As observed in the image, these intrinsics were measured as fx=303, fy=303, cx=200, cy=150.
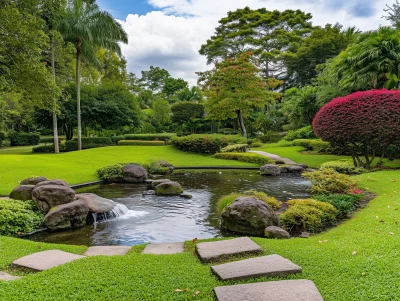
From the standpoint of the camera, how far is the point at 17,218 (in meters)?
6.12

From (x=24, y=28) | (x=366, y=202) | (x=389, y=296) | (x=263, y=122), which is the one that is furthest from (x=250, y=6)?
(x=389, y=296)

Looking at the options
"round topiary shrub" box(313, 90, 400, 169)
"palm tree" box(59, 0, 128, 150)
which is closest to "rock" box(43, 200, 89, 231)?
"round topiary shrub" box(313, 90, 400, 169)

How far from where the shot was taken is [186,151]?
2112 cm

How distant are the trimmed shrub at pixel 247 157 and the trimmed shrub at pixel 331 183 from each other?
22.9 ft

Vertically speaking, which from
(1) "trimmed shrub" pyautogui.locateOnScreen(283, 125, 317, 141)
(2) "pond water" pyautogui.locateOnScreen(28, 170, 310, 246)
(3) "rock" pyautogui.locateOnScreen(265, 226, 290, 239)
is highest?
(1) "trimmed shrub" pyautogui.locateOnScreen(283, 125, 317, 141)

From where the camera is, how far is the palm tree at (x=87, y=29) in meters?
19.3

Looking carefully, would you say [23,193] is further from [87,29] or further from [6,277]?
[87,29]

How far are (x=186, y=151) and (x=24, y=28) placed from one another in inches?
483

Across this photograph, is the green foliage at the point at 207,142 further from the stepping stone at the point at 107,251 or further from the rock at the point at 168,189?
the stepping stone at the point at 107,251

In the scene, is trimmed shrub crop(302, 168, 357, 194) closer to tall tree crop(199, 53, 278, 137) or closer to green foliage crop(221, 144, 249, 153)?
green foliage crop(221, 144, 249, 153)

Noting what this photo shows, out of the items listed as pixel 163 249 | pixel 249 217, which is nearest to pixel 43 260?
pixel 163 249

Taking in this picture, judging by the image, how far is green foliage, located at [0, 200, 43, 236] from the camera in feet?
19.4

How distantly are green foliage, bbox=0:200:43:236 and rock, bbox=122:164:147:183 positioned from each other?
5411mm

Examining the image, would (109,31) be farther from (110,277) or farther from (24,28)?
(110,277)
